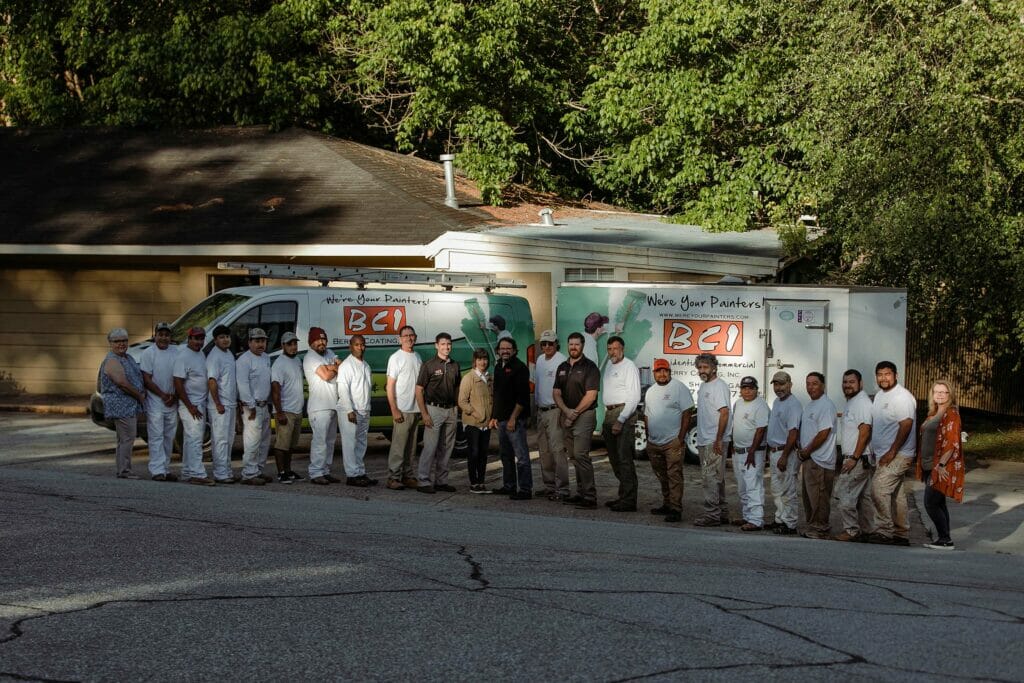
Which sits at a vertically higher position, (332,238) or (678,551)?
(332,238)

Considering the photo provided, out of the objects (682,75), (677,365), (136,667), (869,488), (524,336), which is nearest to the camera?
(136,667)

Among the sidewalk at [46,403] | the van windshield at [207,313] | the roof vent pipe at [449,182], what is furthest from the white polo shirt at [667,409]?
the sidewalk at [46,403]

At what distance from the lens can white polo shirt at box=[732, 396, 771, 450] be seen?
11.7 metres

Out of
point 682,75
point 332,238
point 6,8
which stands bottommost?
point 332,238

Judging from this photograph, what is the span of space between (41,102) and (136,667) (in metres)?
26.2

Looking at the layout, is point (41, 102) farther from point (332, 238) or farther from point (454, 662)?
point (454, 662)

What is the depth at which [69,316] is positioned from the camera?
23.3 metres

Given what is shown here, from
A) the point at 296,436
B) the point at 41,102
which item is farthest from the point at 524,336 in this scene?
the point at 41,102

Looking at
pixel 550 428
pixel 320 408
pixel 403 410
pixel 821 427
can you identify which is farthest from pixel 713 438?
pixel 320 408

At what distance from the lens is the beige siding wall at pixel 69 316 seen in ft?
75.7

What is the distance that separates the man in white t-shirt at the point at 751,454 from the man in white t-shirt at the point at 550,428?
2082mm

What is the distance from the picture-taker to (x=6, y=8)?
2877cm

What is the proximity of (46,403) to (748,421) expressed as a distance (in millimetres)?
14742

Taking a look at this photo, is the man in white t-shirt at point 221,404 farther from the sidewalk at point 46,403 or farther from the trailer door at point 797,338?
the sidewalk at point 46,403
